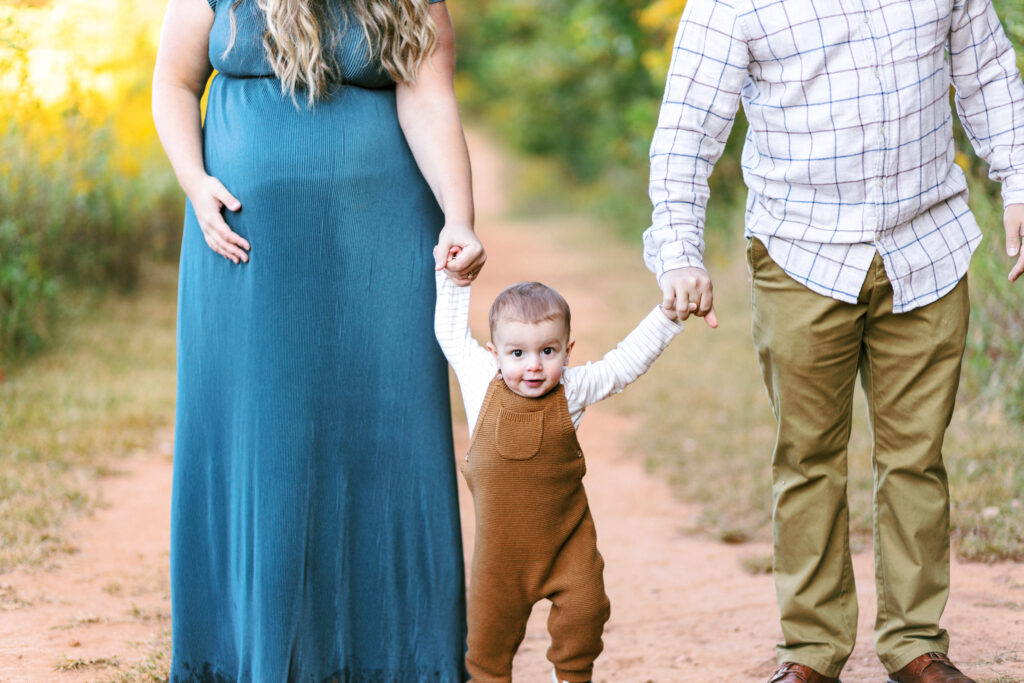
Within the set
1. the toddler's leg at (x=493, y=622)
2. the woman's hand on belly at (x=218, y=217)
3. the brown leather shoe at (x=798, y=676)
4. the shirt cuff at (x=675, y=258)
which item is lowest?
the brown leather shoe at (x=798, y=676)

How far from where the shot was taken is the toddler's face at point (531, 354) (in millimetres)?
2369

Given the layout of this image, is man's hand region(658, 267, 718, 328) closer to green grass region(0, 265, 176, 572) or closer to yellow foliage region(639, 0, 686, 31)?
green grass region(0, 265, 176, 572)

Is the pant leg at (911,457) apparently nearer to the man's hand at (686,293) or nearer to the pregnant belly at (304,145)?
the man's hand at (686,293)

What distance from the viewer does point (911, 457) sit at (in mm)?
2734

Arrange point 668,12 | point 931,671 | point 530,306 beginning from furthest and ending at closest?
point 668,12 < point 931,671 < point 530,306

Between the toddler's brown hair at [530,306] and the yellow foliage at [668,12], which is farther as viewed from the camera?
the yellow foliage at [668,12]

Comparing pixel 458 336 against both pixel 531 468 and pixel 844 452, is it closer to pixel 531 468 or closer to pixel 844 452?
pixel 531 468

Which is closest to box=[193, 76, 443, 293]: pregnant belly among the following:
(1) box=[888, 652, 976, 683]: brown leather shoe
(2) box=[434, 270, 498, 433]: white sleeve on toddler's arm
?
(2) box=[434, 270, 498, 433]: white sleeve on toddler's arm

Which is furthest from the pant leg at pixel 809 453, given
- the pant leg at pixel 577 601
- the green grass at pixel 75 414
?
the green grass at pixel 75 414

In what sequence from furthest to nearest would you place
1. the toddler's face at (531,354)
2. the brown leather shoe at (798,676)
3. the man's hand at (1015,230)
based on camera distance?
the brown leather shoe at (798,676)
the man's hand at (1015,230)
the toddler's face at (531,354)

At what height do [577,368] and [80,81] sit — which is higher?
[80,81]

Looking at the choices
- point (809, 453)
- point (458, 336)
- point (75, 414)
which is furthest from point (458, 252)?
point (75, 414)

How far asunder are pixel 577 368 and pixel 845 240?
68 cm

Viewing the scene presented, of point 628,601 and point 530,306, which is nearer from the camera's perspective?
point 530,306
